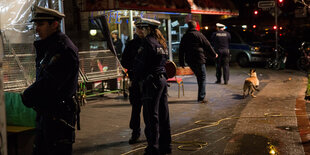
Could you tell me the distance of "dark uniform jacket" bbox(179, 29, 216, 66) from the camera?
9797 millimetres

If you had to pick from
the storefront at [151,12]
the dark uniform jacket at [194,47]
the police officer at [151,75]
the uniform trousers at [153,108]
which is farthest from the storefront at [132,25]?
the uniform trousers at [153,108]

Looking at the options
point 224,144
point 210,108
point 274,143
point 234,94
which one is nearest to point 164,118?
point 224,144

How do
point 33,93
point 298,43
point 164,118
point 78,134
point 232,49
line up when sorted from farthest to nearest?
point 298,43 < point 232,49 < point 78,134 < point 164,118 < point 33,93

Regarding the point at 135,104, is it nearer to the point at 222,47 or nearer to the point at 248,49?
the point at 222,47

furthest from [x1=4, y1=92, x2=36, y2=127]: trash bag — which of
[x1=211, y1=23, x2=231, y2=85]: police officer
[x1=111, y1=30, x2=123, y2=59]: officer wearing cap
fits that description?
[x1=211, y1=23, x2=231, y2=85]: police officer

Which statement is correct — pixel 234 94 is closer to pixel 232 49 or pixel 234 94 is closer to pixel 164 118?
pixel 164 118

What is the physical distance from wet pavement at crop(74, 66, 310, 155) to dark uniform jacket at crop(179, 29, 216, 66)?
1.07 metres

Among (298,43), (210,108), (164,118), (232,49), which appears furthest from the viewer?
(298,43)

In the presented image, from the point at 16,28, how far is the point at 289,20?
30.1 meters

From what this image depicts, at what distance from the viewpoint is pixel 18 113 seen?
3.85 meters

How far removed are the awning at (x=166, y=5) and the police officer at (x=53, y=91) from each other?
7.50m

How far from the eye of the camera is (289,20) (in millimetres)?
34562

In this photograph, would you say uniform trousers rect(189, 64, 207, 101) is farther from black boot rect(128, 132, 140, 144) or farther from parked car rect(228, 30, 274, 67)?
parked car rect(228, 30, 274, 67)

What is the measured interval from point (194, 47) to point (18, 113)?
649 centimetres
